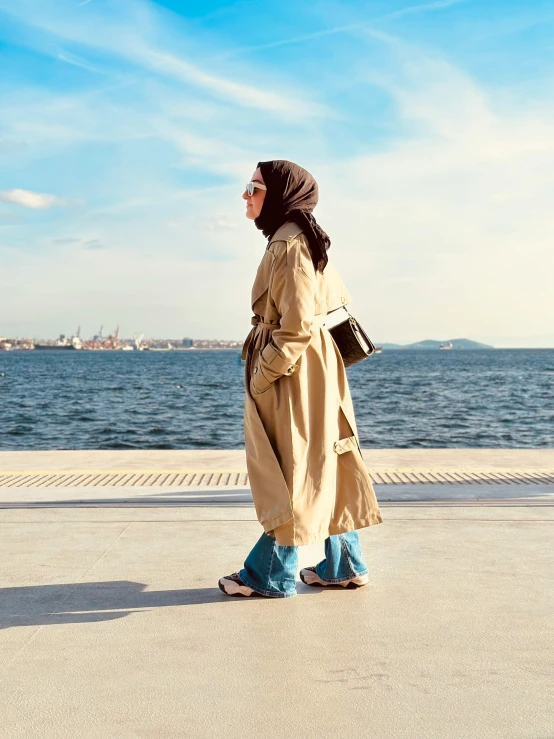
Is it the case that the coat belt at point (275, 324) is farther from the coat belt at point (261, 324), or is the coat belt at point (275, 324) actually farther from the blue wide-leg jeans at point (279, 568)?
the blue wide-leg jeans at point (279, 568)

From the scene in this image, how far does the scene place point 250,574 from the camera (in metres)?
3.18

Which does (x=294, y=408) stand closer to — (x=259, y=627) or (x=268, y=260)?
(x=268, y=260)

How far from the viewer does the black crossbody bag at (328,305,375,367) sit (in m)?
3.29

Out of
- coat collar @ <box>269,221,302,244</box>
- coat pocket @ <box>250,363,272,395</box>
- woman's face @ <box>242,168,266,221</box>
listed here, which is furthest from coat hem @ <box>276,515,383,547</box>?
woman's face @ <box>242,168,266,221</box>

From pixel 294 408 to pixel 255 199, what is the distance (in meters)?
0.82

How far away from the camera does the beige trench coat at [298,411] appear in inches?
117

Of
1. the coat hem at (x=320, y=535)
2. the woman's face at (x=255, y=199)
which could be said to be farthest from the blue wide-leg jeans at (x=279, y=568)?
the woman's face at (x=255, y=199)

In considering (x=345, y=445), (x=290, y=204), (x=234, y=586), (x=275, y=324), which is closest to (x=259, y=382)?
(x=275, y=324)

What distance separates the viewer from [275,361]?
2941 millimetres

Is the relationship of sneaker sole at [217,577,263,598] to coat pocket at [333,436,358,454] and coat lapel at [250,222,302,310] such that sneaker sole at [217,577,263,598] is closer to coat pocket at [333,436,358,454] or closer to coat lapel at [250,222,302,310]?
coat pocket at [333,436,358,454]

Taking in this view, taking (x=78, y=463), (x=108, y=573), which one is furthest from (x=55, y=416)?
(x=108, y=573)

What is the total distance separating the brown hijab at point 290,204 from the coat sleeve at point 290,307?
0.18 ft

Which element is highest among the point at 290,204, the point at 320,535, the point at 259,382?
the point at 290,204

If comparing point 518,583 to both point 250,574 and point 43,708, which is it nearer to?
point 250,574
